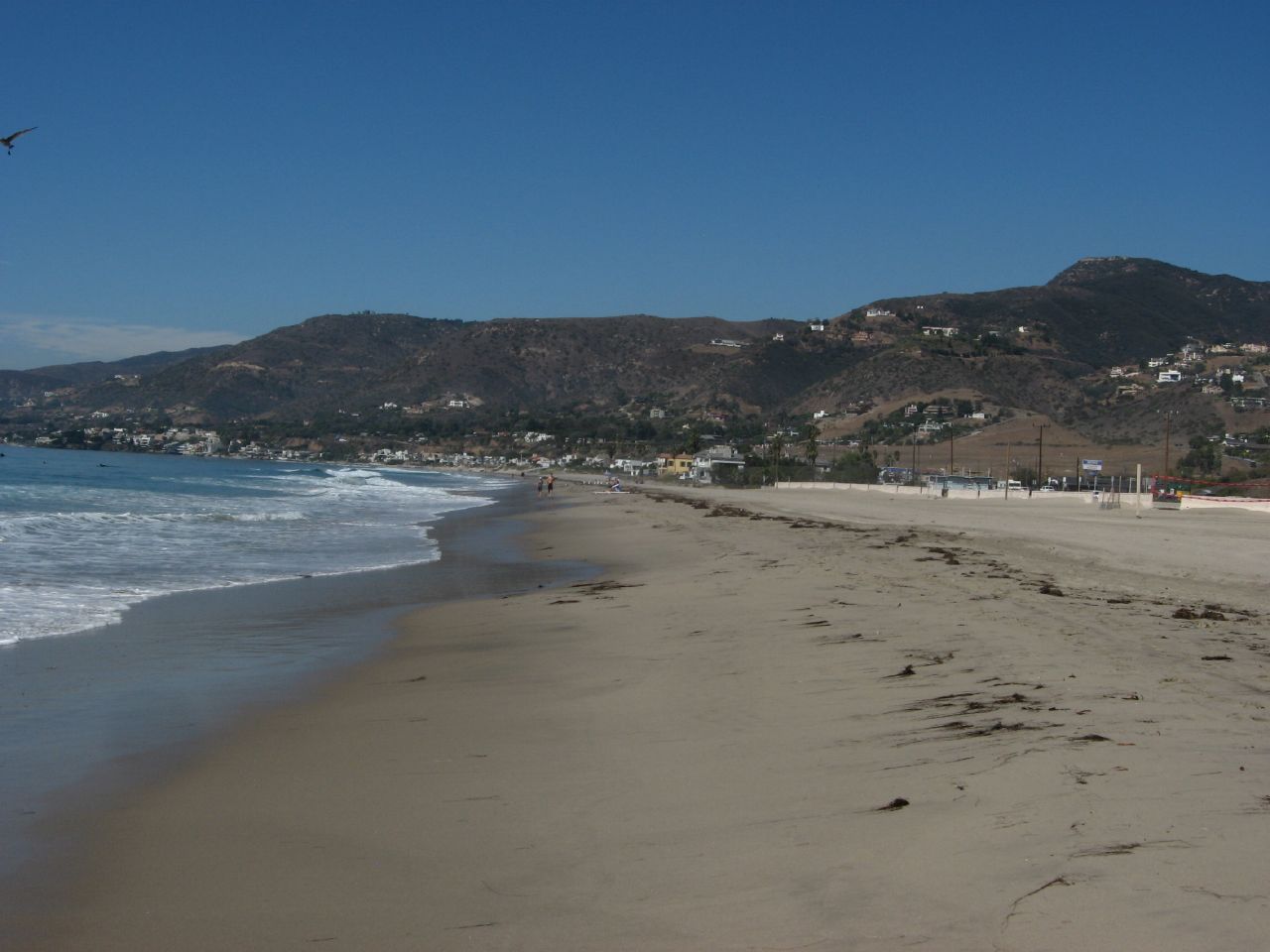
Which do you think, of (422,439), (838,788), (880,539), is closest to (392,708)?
(838,788)

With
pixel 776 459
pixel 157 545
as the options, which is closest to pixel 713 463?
pixel 776 459

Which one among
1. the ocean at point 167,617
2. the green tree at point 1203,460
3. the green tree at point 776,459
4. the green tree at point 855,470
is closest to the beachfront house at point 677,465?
the green tree at point 776,459

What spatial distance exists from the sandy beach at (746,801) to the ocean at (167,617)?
0.52 metres

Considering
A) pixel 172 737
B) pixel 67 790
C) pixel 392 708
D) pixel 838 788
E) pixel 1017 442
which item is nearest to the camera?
pixel 838 788

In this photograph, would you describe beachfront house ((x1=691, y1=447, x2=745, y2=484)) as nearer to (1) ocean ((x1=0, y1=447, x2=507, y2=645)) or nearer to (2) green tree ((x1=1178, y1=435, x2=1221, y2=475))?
(2) green tree ((x1=1178, y1=435, x2=1221, y2=475))

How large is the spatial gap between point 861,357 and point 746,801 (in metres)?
150

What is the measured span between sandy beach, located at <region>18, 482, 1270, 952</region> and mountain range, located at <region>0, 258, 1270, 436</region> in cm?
8971

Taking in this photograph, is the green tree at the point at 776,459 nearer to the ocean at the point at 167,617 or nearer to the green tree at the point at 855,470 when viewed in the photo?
the green tree at the point at 855,470

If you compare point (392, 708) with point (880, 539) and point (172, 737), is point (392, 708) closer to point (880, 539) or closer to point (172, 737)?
point (172, 737)

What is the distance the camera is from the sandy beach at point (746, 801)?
342 cm

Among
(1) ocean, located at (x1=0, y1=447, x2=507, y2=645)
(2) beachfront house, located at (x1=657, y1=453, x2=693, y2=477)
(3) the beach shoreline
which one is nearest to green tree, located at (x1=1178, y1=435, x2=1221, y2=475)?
(1) ocean, located at (x1=0, y1=447, x2=507, y2=645)

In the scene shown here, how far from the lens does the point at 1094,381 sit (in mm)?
118250

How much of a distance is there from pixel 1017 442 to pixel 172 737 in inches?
3457

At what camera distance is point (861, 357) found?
150m
